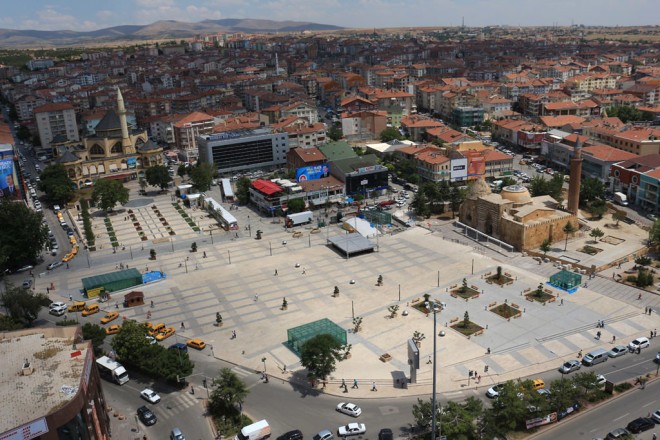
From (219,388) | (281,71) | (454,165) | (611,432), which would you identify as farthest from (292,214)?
(281,71)

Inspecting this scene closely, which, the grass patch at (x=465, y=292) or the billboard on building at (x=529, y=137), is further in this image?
the billboard on building at (x=529, y=137)

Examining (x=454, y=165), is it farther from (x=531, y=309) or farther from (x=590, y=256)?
(x=531, y=309)

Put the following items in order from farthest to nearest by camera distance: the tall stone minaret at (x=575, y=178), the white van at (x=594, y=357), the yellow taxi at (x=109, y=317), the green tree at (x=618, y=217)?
the green tree at (x=618, y=217) < the tall stone minaret at (x=575, y=178) < the yellow taxi at (x=109, y=317) < the white van at (x=594, y=357)

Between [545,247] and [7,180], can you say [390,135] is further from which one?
[7,180]

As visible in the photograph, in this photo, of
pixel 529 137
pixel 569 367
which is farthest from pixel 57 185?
pixel 529 137

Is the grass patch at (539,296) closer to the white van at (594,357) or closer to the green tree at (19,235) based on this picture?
the white van at (594,357)

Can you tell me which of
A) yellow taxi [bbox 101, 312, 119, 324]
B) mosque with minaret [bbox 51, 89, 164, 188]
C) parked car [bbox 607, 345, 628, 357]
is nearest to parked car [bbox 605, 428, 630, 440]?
parked car [bbox 607, 345, 628, 357]

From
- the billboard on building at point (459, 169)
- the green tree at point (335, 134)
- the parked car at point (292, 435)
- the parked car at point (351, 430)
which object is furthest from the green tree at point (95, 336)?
the green tree at point (335, 134)
